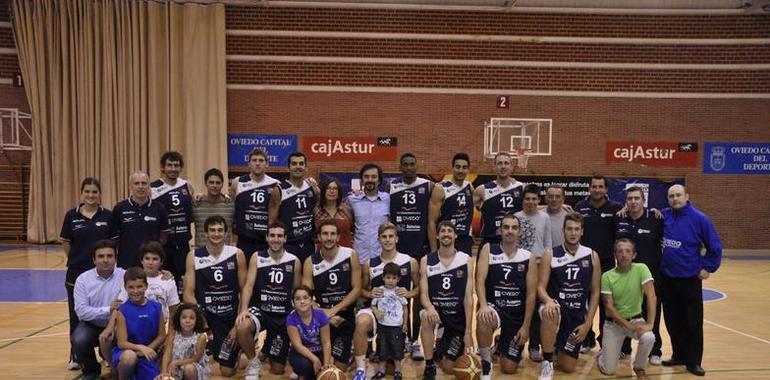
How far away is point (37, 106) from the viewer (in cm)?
1439

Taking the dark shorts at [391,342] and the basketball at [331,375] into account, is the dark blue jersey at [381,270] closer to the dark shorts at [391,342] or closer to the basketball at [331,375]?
the dark shorts at [391,342]

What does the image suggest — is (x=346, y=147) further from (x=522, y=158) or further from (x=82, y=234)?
(x=82, y=234)

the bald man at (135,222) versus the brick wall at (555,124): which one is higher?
the brick wall at (555,124)

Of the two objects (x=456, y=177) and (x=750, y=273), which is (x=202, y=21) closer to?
(x=456, y=177)

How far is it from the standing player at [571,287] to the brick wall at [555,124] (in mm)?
9352

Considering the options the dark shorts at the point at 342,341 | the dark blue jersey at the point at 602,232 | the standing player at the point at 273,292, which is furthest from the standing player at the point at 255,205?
the dark blue jersey at the point at 602,232

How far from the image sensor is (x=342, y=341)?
5.64 meters

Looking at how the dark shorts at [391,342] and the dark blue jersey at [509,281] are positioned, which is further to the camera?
the dark blue jersey at [509,281]

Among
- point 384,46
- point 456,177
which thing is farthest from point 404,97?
point 456,177

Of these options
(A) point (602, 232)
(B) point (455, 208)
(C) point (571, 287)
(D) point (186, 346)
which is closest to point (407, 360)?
(B) point (455, 208)

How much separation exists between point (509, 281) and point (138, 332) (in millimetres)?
3441

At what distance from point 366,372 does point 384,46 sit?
1057cm

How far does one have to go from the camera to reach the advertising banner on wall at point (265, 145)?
1480cm

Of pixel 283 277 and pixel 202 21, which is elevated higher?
pixel 202 21
